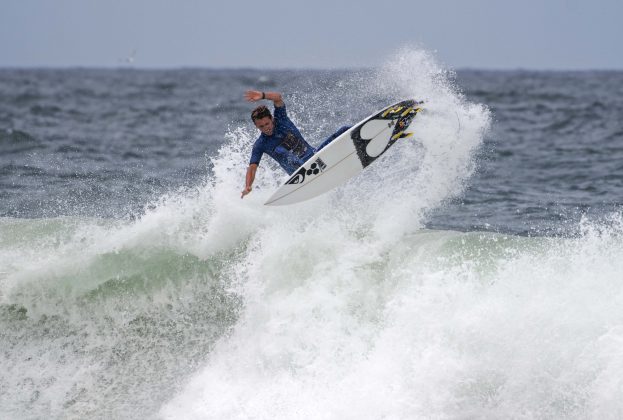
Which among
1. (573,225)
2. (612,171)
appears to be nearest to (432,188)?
(573,225)

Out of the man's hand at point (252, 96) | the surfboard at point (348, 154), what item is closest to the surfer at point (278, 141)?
the surfboard at point (348, 154)

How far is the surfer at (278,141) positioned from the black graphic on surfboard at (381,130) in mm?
228

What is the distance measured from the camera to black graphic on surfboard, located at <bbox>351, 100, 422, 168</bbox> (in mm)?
9578

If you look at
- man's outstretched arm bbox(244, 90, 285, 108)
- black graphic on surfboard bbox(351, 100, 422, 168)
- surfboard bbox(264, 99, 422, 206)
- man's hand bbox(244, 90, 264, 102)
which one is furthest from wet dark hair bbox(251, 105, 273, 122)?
Result: black graphic on surfboard bbox(351, 100, 422, 168)

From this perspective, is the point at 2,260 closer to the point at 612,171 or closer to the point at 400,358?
the point at 400,358

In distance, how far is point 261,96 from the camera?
8555mm

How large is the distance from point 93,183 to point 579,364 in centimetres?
1038

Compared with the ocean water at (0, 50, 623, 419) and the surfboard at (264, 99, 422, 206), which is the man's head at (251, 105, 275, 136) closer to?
the surfboard at (264, 99, 422, 206)

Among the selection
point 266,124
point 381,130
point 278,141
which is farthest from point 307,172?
point 381,130

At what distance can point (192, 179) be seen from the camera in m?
15.8

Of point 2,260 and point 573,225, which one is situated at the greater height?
point 2,260

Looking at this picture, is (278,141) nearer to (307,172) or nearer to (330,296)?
(307,172)

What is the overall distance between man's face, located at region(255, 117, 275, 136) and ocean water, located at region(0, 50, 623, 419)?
1107mm

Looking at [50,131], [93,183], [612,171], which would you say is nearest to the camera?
[93,183]
